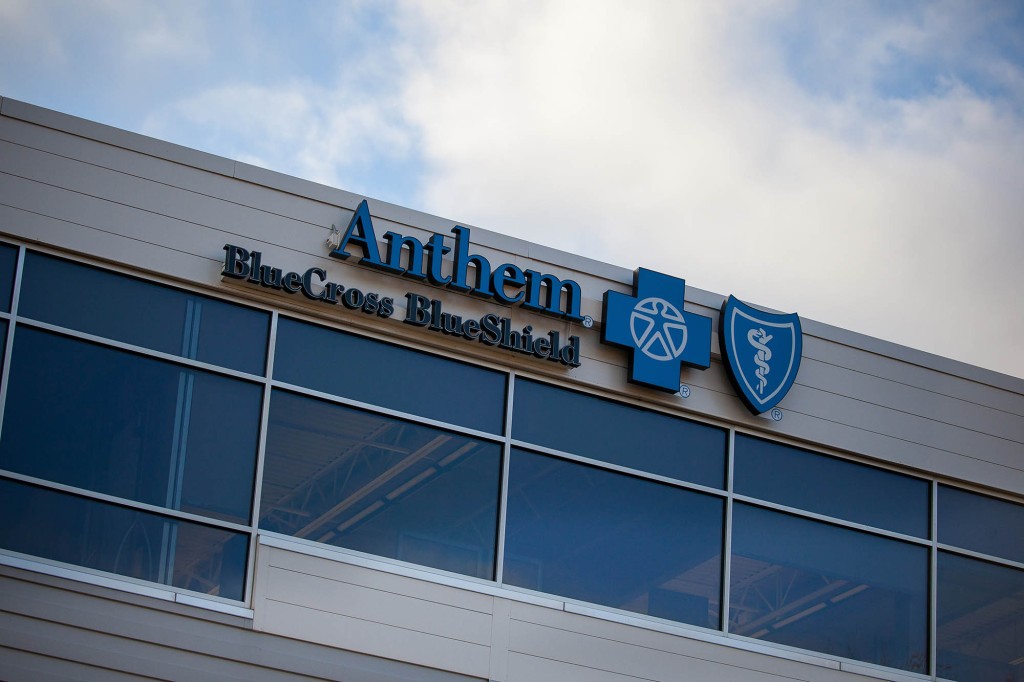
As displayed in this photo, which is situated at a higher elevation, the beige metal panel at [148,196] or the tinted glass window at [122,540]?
the beige metal panel at [148,196]

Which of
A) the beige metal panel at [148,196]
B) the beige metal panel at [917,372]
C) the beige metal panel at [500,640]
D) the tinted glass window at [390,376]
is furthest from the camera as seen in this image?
the beige metal panel at [917,372]

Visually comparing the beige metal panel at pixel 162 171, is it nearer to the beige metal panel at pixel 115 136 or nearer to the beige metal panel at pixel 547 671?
the beige metal panel at pixel 115 136

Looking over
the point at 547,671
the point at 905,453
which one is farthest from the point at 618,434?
the point at 905,453

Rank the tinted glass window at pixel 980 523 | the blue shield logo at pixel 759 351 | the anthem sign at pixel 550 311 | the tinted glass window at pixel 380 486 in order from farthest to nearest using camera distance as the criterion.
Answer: the tinted glass window at pixel 980 523, the blue shield logo at pixel 759 351, the anthem sign at pixel 550 311, the tinted glass window at pixel 380 486

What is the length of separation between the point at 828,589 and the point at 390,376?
5491 millimetres

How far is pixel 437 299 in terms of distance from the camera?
47.4ft

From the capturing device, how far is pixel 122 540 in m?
12.6

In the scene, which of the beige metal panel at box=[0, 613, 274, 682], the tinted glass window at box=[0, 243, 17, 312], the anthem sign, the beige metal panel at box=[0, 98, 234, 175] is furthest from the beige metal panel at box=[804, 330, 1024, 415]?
the tinted glass window at box=[0, 243, 17, 312]

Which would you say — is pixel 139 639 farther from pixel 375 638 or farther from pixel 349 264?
pixel 349 264

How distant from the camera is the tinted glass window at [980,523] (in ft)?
55.0

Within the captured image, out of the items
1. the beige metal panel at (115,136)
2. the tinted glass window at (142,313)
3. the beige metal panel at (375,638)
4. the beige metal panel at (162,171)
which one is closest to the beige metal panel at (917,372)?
the beige metal panel at (375,638)

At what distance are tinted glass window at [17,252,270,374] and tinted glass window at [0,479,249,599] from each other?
5.25 ft

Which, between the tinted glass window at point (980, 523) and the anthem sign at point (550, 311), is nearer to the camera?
the anthem sign at point (550, 311)

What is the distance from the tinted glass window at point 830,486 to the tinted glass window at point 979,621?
71 cm
